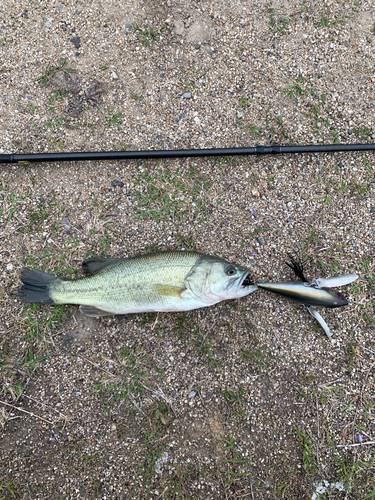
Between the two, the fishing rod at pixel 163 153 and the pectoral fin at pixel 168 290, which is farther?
the fishing rod at pixel 163 153

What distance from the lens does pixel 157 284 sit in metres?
3.11

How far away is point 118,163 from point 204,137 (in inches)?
43.9

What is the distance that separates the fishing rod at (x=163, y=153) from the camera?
3.46 metres

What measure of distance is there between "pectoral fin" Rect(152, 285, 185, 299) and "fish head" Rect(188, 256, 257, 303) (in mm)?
139

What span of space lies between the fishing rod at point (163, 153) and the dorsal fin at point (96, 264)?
3.89 ft

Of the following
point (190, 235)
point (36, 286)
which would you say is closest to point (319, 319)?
point (190, 235)

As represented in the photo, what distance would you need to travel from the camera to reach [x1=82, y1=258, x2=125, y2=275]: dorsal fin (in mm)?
3289

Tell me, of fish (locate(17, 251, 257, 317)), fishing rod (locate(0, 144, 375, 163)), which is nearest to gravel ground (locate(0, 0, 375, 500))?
fishing rod (locate(0, 144, 375, 163))

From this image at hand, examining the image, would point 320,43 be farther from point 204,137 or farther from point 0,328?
point 0,328

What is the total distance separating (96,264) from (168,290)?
34.3 inches

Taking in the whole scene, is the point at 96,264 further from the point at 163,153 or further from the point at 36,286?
the point at 163,153

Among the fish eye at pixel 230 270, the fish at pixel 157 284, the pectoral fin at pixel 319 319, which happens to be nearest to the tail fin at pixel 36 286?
the fish at pixel 157 284

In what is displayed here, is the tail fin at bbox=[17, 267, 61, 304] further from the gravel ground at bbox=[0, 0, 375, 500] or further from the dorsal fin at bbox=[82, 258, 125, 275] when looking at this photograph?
the dorsal fin at bbox=[82, 258, 125, 275]

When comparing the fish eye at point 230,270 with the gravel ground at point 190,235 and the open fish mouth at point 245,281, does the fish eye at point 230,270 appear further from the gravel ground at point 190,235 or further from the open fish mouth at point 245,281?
the gravel ground at point 190,235
